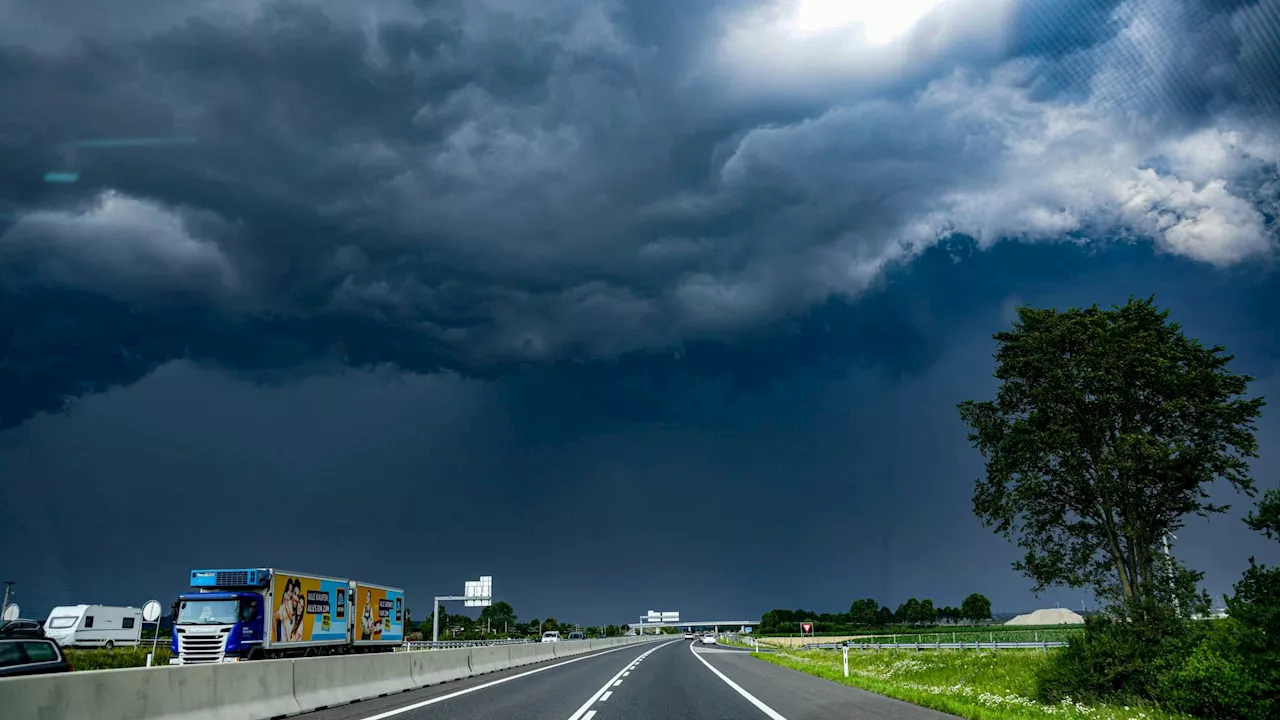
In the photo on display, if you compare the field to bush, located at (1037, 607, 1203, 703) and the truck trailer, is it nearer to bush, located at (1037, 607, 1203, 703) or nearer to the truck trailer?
bush, located at (1037, 607, 1203, 703)

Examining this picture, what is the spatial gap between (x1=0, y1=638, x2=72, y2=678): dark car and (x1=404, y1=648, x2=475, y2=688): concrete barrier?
7373 mm

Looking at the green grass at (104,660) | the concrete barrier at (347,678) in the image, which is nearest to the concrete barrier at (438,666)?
the concrete barrier at (347,678)

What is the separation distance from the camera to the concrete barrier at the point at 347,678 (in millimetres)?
13602

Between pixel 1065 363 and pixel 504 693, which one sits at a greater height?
pixel 1065 363

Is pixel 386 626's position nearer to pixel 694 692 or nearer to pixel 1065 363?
pixel 694 692

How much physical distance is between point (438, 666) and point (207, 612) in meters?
8.83

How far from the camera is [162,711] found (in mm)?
9602

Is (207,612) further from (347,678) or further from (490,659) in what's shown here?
(347,678)

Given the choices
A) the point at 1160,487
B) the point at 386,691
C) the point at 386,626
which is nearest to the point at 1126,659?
the point at 1160,487

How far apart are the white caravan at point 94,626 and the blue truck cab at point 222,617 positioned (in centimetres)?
3081

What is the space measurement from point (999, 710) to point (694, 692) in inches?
276

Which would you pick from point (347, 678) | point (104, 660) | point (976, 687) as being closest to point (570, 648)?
point (104, 660)

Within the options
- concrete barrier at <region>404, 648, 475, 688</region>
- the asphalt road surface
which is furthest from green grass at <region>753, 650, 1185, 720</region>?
concrete barrier at <region>404, 648, 475, 688</region>

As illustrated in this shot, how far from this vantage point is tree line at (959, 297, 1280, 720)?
1895 cm
